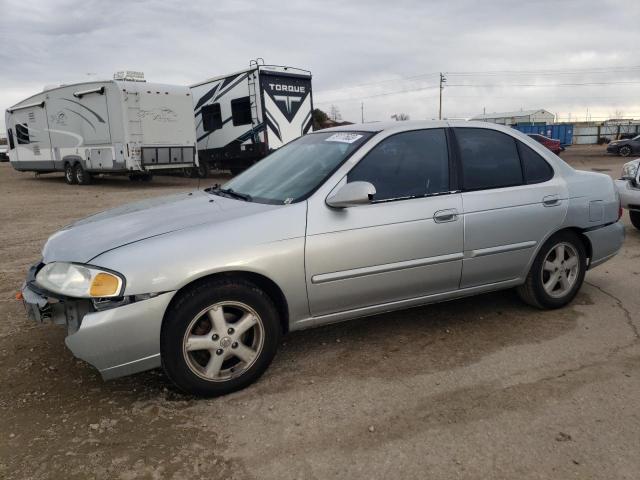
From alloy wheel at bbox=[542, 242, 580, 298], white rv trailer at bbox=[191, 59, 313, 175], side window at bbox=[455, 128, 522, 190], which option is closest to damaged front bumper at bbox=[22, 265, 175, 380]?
side window at bbox=[455, 128, 522, 190]

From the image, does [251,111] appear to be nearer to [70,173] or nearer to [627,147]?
[70,173]

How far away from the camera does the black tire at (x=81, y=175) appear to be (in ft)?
53.5

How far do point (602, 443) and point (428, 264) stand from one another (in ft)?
4.86

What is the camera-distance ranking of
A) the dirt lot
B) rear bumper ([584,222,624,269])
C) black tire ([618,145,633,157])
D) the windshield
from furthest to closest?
black tire ([618,145,633,157])
rear bumper ([584,222,624,269])
the windshield
the dirt lot

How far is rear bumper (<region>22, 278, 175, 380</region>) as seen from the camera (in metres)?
2.74

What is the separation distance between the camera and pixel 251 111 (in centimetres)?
1583

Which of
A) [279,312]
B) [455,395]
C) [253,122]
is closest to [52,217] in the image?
[253,122]

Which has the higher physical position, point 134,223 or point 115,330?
point 134,223

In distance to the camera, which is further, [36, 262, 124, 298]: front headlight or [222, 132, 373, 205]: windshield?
[222, 132, 373, 205]: windshield

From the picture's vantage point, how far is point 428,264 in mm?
3588

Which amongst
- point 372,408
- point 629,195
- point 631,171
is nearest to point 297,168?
point 372,408

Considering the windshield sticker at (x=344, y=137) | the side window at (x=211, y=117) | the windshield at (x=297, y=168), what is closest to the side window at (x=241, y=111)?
the side window at (x=211, y=117)

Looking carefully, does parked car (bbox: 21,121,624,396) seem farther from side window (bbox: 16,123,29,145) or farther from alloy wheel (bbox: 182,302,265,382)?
side window (bbox: 16,123,29,145)

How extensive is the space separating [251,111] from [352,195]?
1337 cm
